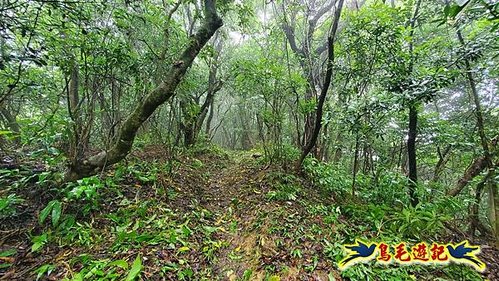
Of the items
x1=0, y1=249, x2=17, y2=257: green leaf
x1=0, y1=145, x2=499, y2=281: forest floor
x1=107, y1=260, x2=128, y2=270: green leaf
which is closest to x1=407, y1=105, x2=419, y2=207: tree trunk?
x1=0, y1=145, x2=499, y2=281: forest floor

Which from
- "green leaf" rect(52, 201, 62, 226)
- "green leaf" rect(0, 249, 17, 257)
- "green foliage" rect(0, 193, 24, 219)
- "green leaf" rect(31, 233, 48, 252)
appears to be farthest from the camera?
"green leaf" rect(52, 201, 62, 226)

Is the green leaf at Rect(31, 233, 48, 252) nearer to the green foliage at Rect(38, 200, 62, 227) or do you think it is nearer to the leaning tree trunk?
the green foliage at Rect(38, 200, 62, 227)

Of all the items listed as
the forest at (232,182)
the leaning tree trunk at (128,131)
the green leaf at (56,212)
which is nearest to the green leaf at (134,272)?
the forest at (232,182)

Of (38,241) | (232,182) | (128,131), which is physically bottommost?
(38,241)

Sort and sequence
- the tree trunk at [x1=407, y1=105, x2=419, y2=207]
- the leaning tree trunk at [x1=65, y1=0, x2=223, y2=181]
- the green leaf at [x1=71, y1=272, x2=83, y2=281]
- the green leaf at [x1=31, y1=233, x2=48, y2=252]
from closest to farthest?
1. the green leaf at [x1=71, y1=272, x2=83, y2=281]
2. the green leaf at [x1=31, y1=233, x2=48, y2=252]
3. the leaning tree trunk at [x1=65, y1=0, x2=223, y2=181]
4. the tree trunk at [x1=407, y1=105, x2=419, y2=207]

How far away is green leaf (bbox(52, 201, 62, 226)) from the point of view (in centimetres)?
296

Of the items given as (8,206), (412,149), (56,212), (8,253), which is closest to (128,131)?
(56,212)

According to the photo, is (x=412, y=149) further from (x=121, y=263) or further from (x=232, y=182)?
(x=121, y=263)

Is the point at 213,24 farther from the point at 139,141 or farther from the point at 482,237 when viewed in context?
the point at 482,237

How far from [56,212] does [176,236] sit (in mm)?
1548

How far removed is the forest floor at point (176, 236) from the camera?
8.64ft

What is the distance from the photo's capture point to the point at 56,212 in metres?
3.00

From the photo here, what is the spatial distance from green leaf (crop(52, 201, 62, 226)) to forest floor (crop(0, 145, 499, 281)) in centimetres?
9

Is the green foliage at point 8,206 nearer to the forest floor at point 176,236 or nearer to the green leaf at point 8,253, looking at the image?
the forest floor at point 176,236
